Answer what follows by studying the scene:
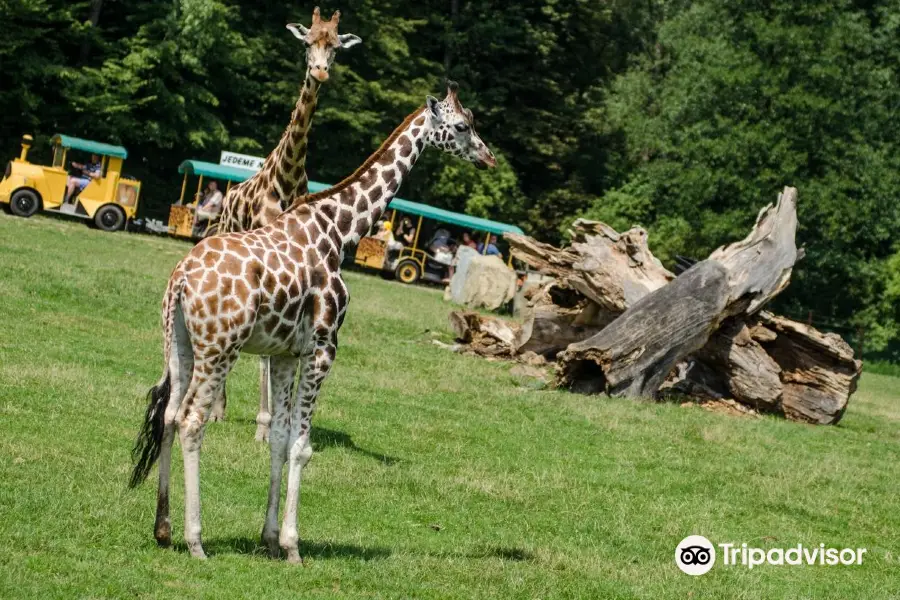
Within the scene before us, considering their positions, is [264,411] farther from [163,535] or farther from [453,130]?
[163,535]

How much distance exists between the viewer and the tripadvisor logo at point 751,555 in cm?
977

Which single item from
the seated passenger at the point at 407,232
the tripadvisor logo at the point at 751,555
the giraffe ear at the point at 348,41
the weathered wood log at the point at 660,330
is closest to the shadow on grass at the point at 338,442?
the tripadvisor logo at the point at 751,555

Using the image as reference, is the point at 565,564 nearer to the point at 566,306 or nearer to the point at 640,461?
the point at 640,461

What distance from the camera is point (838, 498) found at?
1304cm

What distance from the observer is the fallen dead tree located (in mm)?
17500

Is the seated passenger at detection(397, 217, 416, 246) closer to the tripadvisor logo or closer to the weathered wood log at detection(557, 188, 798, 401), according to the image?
the weathered wood log at detection(557, 188, 798, 401)

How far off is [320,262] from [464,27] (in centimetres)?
5075

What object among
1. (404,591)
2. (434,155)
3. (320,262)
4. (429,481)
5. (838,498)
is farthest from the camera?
(434,155)

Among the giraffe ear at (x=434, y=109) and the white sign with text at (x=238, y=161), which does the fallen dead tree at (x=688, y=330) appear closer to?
the giraffe ear at (x=434, y=109)

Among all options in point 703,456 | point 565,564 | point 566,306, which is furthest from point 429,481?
point 566,306

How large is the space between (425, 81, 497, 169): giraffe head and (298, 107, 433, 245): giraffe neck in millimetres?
101

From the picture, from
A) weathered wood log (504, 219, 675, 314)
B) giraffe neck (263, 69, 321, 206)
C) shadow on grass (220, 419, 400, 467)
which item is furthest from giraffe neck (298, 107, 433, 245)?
weathered wood log (504, 219, 675, 314)

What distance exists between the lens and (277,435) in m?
8.52

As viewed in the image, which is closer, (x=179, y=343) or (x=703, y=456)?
(x=179, y=343)
